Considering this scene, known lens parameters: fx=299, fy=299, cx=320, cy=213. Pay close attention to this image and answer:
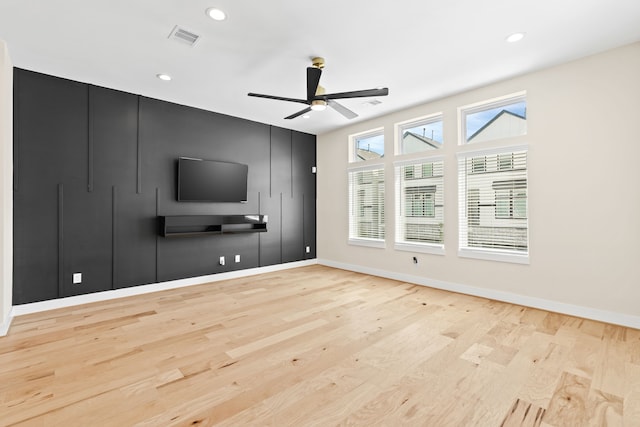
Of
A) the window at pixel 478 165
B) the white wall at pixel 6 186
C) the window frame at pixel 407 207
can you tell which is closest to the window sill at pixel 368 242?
the window frame at pixel 407 207

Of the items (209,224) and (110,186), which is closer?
(110,186)

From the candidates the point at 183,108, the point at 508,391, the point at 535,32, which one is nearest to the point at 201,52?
the point at 183,108

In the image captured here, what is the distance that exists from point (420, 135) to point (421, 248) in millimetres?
1954

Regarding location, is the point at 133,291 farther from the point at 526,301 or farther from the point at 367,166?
the point at 526,301

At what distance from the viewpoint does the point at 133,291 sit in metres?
4.43

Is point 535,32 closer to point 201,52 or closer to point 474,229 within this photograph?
point 474,229

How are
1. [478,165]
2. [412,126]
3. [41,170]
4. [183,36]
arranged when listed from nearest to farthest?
[183,36] → [41,170] → [478,165] → [412,126]

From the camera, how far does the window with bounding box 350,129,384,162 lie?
585 centimetres

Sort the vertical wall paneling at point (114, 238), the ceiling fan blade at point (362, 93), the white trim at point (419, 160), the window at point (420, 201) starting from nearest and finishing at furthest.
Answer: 1. the ceiling fan blade at point (362, 93)
2. the vertical wall paneling at point (114, 238)
3. the white trim at point (419, 160)
4. the window at point (420, 201)

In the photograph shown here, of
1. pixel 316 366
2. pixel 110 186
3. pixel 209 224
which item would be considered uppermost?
pixel 110 186

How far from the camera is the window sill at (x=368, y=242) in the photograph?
5.69 meters

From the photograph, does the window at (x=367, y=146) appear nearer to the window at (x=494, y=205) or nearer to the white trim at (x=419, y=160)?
the white trim at (x=419, y=160)

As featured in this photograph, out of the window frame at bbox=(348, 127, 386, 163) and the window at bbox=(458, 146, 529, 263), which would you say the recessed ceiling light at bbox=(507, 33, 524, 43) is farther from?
the window frame at bbox=(348, 127, 386, 163)

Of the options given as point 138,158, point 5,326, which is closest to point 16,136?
point 138,158
